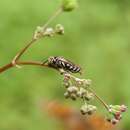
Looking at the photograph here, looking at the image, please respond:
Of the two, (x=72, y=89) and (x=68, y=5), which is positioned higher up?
(x=68, y=5)

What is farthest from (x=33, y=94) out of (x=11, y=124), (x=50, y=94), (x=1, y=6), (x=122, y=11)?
(x=122, y=11)

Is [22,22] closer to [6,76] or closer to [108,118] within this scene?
[6,76]

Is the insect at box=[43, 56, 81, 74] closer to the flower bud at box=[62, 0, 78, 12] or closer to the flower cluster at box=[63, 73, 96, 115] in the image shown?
the flower cluster at box=[63, 73, 96, 115]

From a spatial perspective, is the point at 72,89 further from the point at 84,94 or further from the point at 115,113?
the point at 115,113

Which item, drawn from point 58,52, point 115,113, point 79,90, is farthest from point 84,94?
point 58,52

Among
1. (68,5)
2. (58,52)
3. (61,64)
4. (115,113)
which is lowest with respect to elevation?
(115,113)

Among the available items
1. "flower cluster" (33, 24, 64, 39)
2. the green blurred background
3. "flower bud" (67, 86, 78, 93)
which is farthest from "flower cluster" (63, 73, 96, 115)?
the green blurred background

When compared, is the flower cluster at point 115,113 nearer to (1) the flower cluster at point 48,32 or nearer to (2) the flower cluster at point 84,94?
(2) the flower cluster at point 84,94
